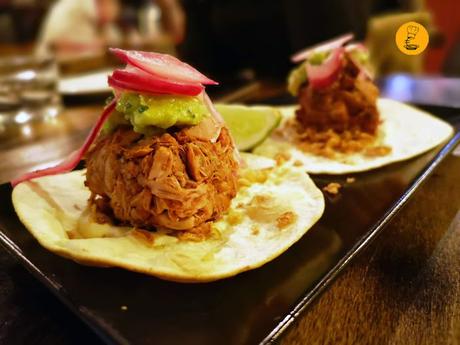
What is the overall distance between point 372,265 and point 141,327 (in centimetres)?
81

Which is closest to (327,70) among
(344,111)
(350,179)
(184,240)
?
(344,111)

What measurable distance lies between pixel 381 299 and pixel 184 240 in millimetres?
625

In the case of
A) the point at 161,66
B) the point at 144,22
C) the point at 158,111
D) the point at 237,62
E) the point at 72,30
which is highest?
the point at 161,66

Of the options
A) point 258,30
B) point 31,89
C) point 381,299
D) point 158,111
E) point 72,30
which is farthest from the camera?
point 72,30

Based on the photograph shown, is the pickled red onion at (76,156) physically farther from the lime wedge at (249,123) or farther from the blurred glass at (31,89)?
the blurred glass at (31,89)

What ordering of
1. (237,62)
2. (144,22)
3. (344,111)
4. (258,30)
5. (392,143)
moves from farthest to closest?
(144,22), (237,62), (258,30), (344,111), (392,143)

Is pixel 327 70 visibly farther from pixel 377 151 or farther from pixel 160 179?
pixel 160 179

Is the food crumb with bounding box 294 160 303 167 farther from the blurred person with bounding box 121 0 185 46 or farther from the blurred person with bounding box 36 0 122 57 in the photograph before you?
the blurred person with bounding box 36 0 122 57

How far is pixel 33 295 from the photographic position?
1.43 meters

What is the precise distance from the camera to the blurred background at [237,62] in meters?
3.37

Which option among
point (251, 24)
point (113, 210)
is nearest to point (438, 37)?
point (251, 24)

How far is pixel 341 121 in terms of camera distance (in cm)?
258

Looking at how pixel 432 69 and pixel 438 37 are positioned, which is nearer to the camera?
pixel 438 37

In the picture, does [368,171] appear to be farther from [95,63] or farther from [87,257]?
[95,63]
